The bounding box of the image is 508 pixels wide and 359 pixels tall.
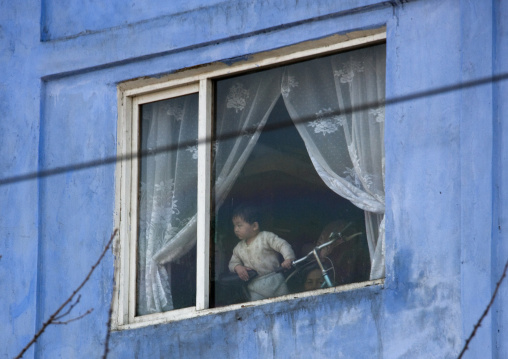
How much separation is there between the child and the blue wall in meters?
0.31

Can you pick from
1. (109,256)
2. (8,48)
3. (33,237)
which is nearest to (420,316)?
(109,256)

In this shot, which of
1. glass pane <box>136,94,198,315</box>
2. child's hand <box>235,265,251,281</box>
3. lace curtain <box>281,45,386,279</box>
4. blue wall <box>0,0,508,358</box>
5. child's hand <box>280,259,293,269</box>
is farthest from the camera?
A: glass pane <box>136,94,198,315</box>

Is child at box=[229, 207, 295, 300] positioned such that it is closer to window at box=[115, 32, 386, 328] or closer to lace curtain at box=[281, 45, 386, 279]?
window at box=[115, 32, 386, 328]

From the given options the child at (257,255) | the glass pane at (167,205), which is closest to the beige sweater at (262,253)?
the child at (257,255)

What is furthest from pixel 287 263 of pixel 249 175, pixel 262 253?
pixel 249 175

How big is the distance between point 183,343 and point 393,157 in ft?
6.20

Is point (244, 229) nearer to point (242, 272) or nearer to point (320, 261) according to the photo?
point (242, 272)

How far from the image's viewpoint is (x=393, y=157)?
864 centimetres

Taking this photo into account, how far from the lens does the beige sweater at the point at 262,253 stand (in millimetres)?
9195

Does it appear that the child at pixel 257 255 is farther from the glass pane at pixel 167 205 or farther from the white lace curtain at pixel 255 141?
the glass pane at pixel 167 205

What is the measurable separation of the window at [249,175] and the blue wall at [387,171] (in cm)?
20

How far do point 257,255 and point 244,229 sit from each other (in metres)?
0.23

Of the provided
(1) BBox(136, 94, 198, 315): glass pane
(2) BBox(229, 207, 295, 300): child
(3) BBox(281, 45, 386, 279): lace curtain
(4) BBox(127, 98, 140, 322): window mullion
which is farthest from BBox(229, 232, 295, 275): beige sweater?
(4) BBox(127, 98, 140, 322): window mullion

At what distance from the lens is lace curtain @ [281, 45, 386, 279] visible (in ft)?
29.3
